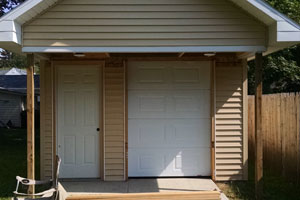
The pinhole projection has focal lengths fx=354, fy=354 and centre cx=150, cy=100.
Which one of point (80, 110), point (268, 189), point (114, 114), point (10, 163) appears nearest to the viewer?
point (268, 189)

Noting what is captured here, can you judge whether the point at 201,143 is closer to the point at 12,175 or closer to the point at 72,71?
the point at 72,71

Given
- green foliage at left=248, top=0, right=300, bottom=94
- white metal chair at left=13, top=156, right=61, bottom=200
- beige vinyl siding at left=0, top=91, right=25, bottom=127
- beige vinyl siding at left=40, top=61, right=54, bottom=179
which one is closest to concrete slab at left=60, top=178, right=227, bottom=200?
beige vinyl siding at left=40, top=61, right=54, bottom=179

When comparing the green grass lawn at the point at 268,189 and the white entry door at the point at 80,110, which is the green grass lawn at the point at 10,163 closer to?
the white entry door at the point at 80,110

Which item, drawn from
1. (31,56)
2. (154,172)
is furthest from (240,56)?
(31,56)

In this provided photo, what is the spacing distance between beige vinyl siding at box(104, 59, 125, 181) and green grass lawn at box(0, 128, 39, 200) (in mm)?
1809

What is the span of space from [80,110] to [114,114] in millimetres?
690

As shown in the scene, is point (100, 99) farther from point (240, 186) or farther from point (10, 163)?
point (10, 163)

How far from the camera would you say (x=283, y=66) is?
13070 millimetres

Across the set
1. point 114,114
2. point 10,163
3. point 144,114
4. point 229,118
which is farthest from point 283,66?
point 10,163

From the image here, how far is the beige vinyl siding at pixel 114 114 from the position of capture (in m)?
6.84

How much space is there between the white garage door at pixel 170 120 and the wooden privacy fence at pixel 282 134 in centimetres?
157

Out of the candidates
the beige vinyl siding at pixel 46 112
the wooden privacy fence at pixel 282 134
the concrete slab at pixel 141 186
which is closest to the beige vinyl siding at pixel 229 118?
the concrete slab at pixel 141 186

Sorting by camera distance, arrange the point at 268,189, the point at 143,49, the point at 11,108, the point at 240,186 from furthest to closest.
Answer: the point at 11,108 < the point at 240,186 < the point at 268,189 < the point at 143,49

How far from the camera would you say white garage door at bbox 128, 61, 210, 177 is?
699 centimetres
